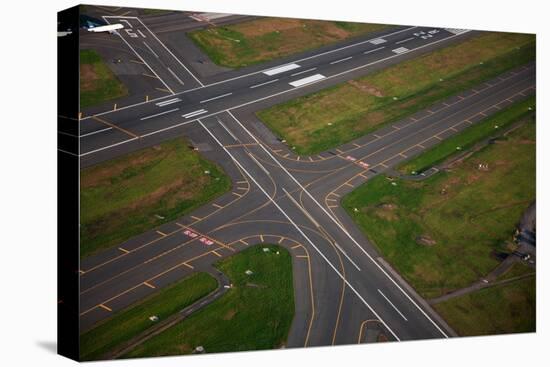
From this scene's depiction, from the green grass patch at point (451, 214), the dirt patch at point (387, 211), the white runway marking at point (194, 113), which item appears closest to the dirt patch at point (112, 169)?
the white runway marking at point (194, 113)


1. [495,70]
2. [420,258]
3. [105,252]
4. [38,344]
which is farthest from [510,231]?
[38,344]

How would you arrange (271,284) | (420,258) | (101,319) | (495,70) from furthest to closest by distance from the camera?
(495,70) → (420,258) → (271,284) → (101,319)

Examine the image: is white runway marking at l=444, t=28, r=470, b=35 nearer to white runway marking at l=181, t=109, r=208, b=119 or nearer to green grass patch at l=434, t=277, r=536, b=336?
green grass patch at l=434, t=277, r=536, b=336

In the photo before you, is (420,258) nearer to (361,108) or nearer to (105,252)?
Result: (361,108)

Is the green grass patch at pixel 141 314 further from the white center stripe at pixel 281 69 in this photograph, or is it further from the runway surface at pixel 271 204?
the white center stripe at pixel 281 69

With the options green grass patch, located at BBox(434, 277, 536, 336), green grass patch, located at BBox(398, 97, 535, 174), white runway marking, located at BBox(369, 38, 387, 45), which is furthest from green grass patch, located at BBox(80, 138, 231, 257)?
green grass patch, located at BBox(434, 277, 536, 336)

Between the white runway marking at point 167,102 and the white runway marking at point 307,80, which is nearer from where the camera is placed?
the white runway marking at point 167,102
